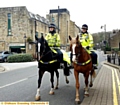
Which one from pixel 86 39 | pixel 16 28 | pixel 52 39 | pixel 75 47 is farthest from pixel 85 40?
pixel 16 28

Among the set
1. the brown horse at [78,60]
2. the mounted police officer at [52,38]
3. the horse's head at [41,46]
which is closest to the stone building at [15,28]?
the mounted police officer at [52,38]

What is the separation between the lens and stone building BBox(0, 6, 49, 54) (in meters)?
46.0

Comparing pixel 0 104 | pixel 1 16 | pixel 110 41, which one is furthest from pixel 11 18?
pixel 110 41

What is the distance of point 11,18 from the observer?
4731 centimetres

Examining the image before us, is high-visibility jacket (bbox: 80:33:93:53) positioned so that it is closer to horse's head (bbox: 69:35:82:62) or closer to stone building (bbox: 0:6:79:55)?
horse's head (bbox: 69:35:82:62)

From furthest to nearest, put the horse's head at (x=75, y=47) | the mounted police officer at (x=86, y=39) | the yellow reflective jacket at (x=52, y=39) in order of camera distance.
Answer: the yellow reflective jacket at (x=52, y=39) < the mounted police officer at (x=86, y=39) < the horse's head at (x=75, y=47)

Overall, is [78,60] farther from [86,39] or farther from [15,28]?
[15,28]

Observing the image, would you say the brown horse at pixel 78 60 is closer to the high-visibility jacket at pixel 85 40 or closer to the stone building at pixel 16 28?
the high-visibility jacket at pixel 85 40

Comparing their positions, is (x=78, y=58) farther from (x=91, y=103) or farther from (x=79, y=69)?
(x=91, y=103)

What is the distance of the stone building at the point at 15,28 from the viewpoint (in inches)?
1812

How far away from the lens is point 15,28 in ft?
154

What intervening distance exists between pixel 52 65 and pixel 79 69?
1153 mm

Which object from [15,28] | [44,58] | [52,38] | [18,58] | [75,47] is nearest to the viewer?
[75,47]

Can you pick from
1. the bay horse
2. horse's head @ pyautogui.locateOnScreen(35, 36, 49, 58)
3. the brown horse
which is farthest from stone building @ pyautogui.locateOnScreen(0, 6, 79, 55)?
the brown horse
